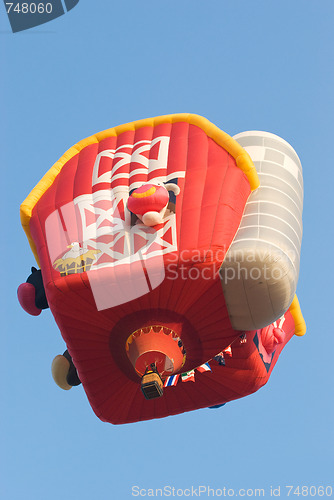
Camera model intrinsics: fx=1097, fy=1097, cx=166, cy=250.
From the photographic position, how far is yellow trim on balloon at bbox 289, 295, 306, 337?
18906 millimetres

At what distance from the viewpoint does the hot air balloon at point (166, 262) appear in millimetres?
15359

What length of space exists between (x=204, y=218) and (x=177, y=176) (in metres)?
1.04

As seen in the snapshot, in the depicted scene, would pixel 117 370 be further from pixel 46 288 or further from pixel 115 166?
pixel 115 166

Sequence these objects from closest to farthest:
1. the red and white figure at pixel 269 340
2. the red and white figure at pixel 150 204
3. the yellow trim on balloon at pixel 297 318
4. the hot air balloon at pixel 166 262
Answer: the hot air balloon at pixel 166 262 → the red and white figure at pixel 150 204 → the red and white figure at pixel 269 340 → the yellow trim on balloon at pixel 297 318

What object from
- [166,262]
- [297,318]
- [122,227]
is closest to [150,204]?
[122,227]

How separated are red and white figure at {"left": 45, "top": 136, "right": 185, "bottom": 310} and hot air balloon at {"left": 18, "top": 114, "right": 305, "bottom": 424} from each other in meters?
0.02

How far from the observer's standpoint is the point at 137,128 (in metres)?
18.0

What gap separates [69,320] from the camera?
15945 millimetres

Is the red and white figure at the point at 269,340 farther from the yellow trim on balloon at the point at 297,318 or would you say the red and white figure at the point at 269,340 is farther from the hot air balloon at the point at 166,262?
the yellow trim on balloon at the point at 297,318

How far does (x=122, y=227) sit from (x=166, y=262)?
113cm

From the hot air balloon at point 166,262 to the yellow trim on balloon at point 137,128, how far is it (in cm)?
2

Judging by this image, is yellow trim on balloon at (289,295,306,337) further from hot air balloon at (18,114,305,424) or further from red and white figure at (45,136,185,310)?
red and white figure at (45,136,185,310)

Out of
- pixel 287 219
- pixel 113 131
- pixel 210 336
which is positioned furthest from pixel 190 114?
pixel 210 336

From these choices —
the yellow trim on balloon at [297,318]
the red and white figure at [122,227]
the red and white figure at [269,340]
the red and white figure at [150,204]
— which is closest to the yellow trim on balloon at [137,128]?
the red and white figure at [122,227]
